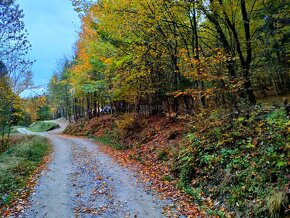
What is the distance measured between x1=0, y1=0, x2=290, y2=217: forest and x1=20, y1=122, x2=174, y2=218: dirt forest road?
86cm

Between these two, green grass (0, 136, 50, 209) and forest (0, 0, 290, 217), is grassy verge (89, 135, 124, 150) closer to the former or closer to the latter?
forest (0, 0, 290, 217)

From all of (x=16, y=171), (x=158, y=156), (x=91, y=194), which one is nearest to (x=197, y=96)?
(x=158, y=156)

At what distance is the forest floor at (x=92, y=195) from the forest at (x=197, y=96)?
80 centimetres

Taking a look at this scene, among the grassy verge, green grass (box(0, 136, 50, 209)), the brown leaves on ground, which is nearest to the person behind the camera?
the brown leaves on ground

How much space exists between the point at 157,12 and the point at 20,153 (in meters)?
9.80

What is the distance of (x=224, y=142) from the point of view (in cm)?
716

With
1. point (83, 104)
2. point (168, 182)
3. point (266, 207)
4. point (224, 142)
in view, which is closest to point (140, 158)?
point (168, 182)

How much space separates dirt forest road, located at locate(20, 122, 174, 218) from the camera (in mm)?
5688

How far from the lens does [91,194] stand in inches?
268

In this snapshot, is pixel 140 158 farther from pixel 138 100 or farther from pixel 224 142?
pixel 138 100

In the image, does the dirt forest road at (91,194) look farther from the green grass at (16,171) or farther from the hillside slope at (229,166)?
the hillside slope at (229,166)

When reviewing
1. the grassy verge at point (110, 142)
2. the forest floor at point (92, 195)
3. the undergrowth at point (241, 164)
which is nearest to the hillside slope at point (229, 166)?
the undergrowth at point (241, 164)

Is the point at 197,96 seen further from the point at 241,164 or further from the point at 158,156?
the point at 241,164

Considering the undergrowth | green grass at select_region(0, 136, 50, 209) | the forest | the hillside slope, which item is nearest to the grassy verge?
the forest
